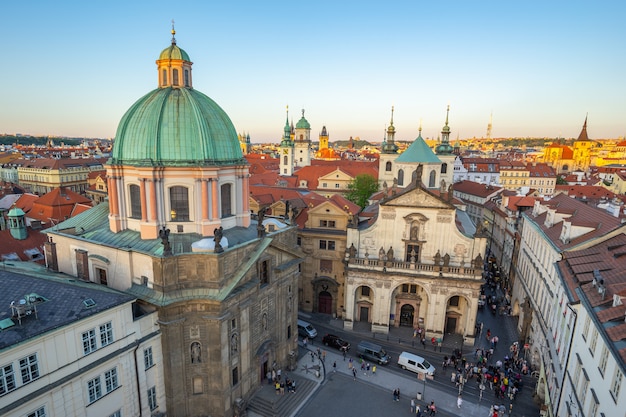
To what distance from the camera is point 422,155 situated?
57.7 meters

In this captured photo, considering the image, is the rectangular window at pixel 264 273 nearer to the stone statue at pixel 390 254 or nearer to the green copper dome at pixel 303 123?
the stone statue at pixel 390 254

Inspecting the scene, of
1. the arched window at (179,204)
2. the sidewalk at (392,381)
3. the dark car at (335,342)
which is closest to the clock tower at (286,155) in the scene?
the dark car at (335,342)

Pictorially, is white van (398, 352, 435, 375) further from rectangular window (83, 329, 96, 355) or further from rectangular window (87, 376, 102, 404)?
rectangular window (83, 329, 96, 355)

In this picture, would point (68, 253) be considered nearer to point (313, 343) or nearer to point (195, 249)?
point (195, 249)

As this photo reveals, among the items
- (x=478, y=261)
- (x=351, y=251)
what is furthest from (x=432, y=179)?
(x=351, y=251)

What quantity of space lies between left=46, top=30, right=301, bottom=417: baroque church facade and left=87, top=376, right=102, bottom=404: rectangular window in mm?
4190

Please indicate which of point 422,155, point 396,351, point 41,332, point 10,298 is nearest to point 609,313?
point 396,351

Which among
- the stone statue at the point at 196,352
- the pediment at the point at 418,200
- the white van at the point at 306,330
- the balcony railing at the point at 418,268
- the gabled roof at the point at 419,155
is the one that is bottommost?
the white van at the point at 306,330

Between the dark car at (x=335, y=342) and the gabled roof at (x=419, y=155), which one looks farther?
the gabled roof at (x=419, y=155)

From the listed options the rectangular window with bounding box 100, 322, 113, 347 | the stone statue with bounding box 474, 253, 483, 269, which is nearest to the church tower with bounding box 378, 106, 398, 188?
the stone statue with bounding box 474, 253, 483, 269

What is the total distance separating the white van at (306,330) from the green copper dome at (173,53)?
98.3ft

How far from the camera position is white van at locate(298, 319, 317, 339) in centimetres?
4356

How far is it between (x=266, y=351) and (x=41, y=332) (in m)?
18.3

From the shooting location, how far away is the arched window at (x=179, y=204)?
30.4 metres
